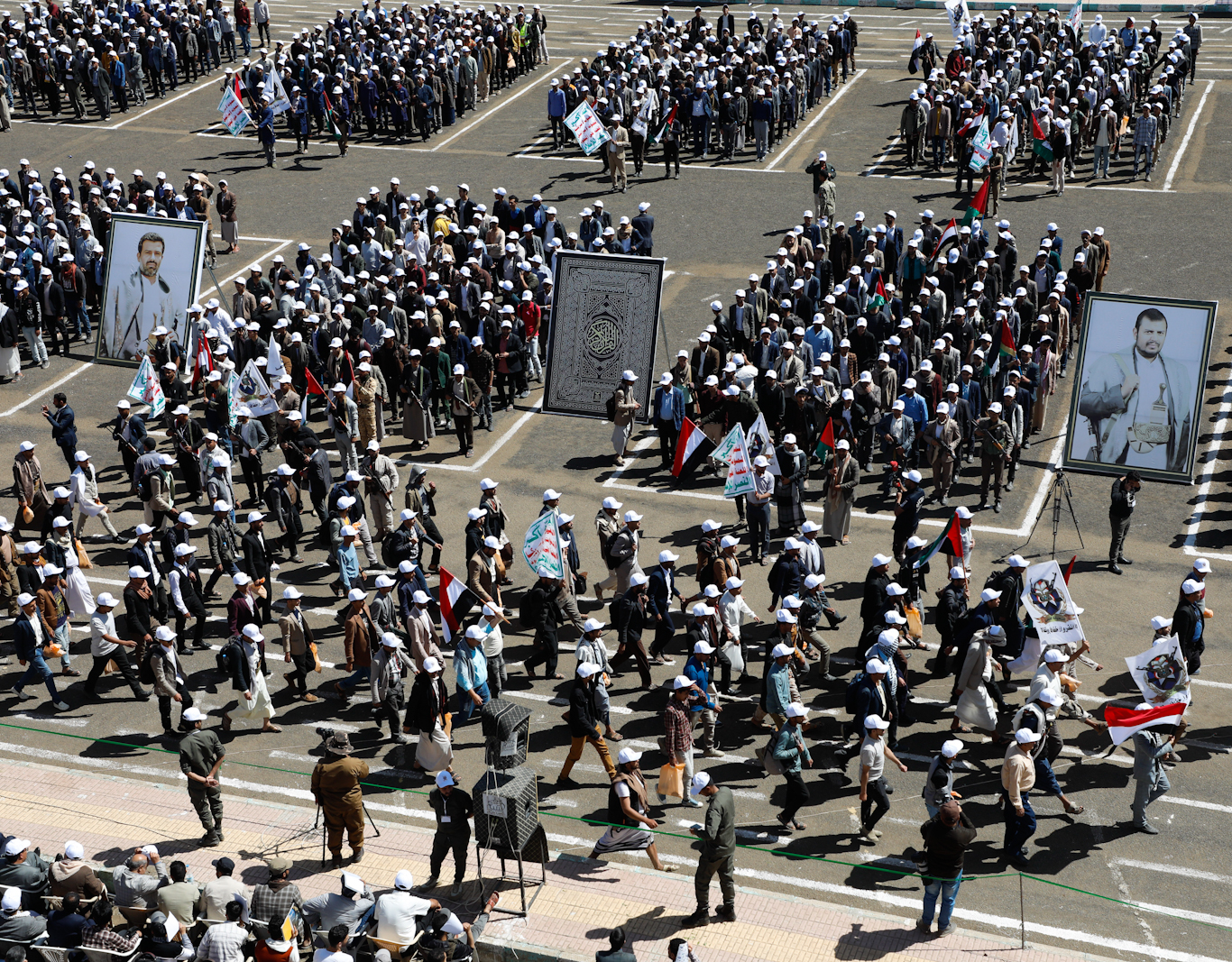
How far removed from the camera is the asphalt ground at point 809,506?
1614 centimetres

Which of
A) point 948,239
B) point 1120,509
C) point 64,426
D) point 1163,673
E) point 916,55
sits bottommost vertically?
point 1163,673

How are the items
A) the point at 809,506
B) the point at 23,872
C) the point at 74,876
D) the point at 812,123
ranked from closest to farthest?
1. the point at 74,876
2. the point at 23,872
3. the point at 809,506
4. the point at 812,123


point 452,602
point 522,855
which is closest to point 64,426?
point 452,602

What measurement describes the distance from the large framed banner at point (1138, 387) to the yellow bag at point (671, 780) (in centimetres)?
846

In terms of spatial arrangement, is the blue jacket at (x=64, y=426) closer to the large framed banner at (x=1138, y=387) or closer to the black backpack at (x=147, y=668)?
the black backpack at (x=147, y=668)

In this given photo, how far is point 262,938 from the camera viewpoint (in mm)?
13617

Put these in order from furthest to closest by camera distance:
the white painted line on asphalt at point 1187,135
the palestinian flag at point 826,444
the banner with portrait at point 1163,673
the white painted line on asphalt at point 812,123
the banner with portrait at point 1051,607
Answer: the white painted line on asphalt at point 812,123 → the white painted line on asphalt at point 1187,135 → the palestinian flag at point 826,444 → the banner with portrait at point 1051,607 → the banner with portrait at point 1163,673

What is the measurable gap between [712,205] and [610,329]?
1302cm

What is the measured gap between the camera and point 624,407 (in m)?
26.0

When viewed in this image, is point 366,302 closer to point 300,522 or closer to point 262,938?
point 300,522


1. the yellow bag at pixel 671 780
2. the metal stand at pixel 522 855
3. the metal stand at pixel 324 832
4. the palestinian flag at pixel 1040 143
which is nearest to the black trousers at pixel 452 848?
the metal stand at pixel 522 855

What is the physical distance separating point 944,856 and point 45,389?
2266 centimetres

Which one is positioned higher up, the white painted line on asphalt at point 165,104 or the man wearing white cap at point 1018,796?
the white painted line on asphalt at point 165,104

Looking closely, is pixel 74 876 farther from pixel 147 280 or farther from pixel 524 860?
pixel 147 280
